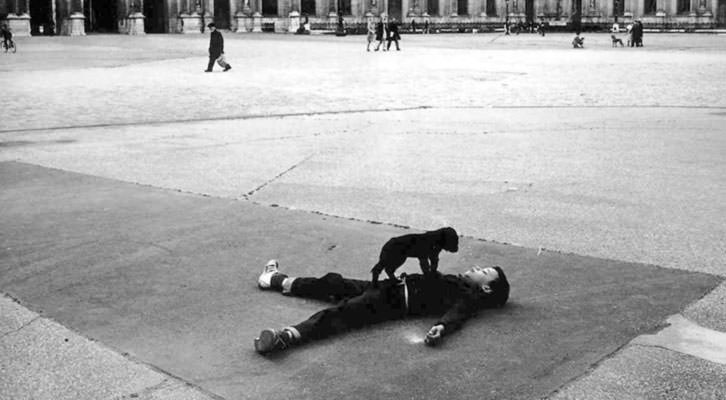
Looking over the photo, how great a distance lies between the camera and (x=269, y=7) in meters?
73.8

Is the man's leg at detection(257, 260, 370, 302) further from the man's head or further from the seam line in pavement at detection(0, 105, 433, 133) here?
the seam line in pavement at detection(0, 105, 433, 133)

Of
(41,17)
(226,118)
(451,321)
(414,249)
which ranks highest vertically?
(41,17)

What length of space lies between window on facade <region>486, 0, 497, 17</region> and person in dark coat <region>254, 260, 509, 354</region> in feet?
266

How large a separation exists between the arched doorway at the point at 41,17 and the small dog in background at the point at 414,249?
207 feet

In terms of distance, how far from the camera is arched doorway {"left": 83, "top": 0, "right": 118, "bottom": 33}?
224 feet

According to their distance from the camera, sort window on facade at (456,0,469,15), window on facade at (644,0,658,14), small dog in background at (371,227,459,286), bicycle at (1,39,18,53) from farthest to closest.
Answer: window on facade at (644,0,658,14) → window on facade at (456,0,469,15) → bicycle at (1,39,18,53) → small dog in background at (371,227,459,286)

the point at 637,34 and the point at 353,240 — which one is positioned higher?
the point at 637,34

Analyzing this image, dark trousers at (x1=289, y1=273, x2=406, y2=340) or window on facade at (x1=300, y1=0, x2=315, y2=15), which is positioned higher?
window on facade at (x1=300, y1=0, x2=315, y2=15)

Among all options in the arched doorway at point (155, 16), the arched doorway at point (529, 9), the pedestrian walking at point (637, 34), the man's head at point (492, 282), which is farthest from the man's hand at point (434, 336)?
the arched doorway at point (529, 9)

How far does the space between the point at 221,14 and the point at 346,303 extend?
227 feet

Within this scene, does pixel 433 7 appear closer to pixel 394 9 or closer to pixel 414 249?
pixel 394 9

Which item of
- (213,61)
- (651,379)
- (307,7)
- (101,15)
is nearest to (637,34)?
(213,61)

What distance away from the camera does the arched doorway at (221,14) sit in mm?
71062

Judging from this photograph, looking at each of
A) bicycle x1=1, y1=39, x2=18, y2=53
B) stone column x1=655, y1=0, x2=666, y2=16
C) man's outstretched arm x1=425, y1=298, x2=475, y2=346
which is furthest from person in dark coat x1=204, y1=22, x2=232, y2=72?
stone column x1=655, y1=0, x2=666, y2=16
